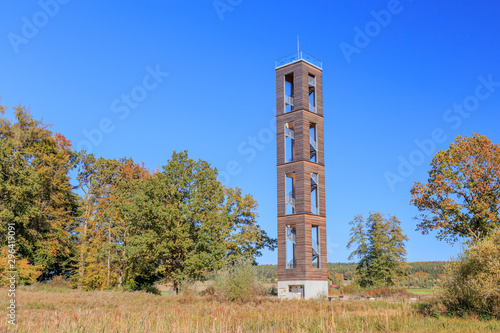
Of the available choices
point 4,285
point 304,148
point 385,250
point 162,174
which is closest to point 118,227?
point 162,174

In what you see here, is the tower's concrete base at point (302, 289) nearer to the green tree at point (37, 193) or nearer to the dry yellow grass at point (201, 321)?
the dry yellow grass at point (201, 321)

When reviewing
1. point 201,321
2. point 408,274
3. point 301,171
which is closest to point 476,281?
point 201,321

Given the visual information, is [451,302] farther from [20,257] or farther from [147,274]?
[20,257]

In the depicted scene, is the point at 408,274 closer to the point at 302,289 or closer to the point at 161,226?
the point at 302,289

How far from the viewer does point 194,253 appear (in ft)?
119

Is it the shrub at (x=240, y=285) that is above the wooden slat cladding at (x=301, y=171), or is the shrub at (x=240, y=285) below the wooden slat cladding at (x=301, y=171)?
below

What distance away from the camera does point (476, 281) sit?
19.6 meters

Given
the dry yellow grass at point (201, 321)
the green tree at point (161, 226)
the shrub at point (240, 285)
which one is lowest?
the dry yellow grass at point (201, 321)

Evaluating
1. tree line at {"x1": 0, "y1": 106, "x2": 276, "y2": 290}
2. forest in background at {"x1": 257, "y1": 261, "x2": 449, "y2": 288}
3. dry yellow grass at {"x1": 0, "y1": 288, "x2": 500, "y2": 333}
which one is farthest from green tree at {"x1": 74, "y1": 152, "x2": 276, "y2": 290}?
dry yellow grass at {"x1": 0, "y1": 288, "x2": 500, "y2": 333}

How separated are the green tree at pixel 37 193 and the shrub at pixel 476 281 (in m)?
33.8

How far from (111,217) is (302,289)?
20.8 m

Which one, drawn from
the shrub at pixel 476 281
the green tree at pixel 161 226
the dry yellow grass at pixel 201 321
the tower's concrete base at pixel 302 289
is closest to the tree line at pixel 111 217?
the green tree at pixel 161 226

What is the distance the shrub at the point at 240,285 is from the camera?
2672 centimetres

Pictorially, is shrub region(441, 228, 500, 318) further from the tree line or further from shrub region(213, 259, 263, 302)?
the tree line
